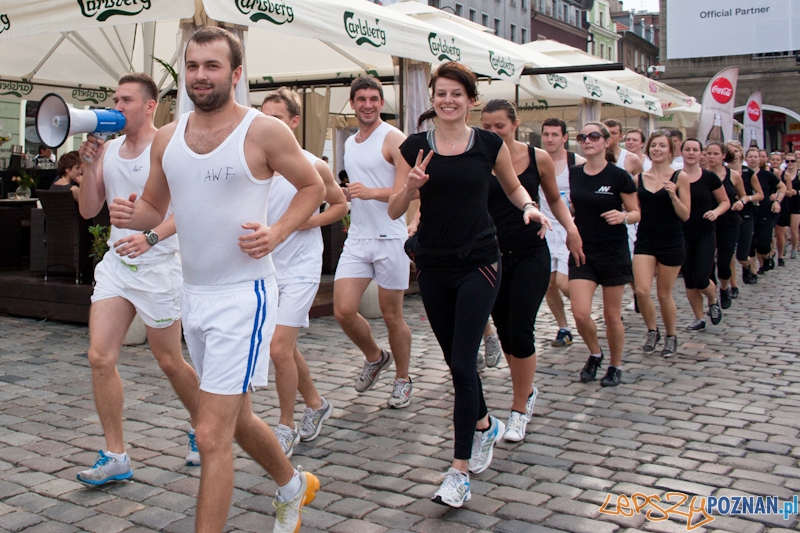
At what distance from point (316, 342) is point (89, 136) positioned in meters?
4.27

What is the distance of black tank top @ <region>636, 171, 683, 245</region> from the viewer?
7.90m

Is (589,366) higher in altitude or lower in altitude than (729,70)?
lower

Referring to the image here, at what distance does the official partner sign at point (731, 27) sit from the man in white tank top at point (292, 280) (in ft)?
134

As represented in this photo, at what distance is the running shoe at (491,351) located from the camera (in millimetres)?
7293

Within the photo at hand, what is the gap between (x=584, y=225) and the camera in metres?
6.86

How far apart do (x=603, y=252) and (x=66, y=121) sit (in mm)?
4085

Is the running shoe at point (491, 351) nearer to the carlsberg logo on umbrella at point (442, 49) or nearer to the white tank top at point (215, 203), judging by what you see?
the carlsberg logo on umbrella at point (442, 49)

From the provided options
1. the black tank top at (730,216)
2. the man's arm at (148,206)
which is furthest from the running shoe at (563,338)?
the man's arm at (148,206)

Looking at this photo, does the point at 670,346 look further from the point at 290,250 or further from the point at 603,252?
the point at 290,250

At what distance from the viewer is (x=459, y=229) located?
429cm

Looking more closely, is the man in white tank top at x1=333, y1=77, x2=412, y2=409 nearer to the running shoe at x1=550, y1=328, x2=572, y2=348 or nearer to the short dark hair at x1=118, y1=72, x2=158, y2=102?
the short dark hair at x1=118, y1=72, x2=158, y2=102

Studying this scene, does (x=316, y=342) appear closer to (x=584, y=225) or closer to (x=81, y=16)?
(x=584, y=225)

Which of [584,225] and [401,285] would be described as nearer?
[401,285]

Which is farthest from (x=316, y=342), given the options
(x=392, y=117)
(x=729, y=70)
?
(x=729, y=70)
